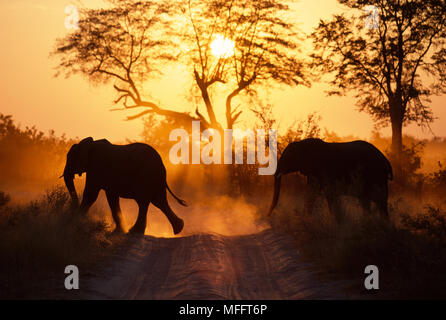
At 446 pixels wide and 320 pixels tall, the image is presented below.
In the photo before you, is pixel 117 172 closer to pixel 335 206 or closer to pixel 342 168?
pixel 335 206

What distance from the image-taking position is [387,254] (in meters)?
8.22

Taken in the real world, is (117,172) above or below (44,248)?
above

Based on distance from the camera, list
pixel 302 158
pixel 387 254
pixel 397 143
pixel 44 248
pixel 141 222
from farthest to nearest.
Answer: pixel 397 143, pixel 302 158, pixel 141 222, pixel 44 248, pixel 387 254

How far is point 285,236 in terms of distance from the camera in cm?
1143

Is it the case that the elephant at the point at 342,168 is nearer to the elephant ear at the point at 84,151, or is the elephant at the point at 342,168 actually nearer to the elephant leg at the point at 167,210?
the elephant leg at the point at 167,210

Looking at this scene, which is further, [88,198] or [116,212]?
[116,212]

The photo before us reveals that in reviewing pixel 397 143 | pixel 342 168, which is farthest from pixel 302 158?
pixel 397 143

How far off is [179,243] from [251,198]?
8.79 metres

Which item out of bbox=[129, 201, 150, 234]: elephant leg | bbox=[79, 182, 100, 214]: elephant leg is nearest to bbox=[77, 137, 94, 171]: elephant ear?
bbox=[79, 182, 100, 214]: elephant leg

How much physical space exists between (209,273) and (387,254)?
2.52 m

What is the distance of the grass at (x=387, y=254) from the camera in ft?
23.4

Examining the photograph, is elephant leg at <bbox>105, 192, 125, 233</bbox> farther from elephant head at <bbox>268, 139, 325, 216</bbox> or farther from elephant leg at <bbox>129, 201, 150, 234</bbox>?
elephant head at <bbox>268, 139, 325, 216</bbox>
